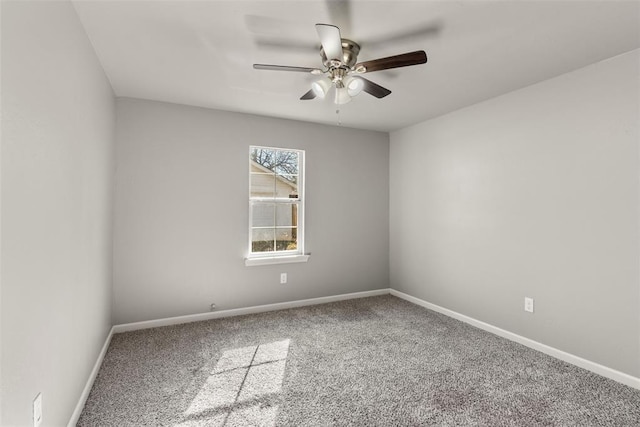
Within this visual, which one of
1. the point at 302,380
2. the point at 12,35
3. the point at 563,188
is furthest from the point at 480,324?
the point at 12,35

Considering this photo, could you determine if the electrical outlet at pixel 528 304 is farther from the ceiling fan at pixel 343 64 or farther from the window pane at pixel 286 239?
the window pane at pixel 286 239

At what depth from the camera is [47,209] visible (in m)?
1.44

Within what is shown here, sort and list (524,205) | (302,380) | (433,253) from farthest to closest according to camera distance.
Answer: (433,253) < (524,205) < (302,380)

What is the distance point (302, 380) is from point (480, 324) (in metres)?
2.04

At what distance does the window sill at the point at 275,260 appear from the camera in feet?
12.3

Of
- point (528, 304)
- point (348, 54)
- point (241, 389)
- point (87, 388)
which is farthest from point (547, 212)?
point (87, 388)

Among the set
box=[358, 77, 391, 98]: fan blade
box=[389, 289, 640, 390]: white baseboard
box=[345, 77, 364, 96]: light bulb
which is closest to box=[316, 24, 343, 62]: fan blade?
box=[345, 77, 364, 96]: light bulb

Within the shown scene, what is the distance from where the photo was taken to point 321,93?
2359 mm

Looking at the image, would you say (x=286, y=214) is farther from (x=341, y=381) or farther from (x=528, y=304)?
(x=528, y=304)

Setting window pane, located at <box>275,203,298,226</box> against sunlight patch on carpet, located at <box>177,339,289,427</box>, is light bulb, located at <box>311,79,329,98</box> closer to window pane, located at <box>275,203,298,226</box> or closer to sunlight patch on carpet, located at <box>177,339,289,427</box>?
window pane, located at <box>275,203,298,226</box>

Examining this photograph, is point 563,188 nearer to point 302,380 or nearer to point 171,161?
point 302,380

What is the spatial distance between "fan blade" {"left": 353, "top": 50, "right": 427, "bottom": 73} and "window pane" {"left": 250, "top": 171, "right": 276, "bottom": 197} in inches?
83.5

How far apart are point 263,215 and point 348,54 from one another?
88.7 inches

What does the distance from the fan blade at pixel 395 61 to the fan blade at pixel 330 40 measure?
0.58 feet
